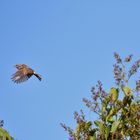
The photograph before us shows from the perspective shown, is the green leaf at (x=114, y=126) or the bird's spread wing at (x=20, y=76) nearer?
the green leaf at (x=114, y=126)

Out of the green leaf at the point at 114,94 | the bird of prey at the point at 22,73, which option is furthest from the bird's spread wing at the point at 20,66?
the green leaf at the point at 114,94

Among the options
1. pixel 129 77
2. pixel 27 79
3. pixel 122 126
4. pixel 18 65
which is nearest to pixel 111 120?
pixel 122 126

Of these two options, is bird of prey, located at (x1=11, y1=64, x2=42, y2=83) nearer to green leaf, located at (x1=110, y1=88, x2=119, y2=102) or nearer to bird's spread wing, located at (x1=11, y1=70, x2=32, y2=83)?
bird's spread wing, located at (x1=11, y1=70, x2=32, y2=83)

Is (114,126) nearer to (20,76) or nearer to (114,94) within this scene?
(114,94)

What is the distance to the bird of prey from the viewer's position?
1254 cm

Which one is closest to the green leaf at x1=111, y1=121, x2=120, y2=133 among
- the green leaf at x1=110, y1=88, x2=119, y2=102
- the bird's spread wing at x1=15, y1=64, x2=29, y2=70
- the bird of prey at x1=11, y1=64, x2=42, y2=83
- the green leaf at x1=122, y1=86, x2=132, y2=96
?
the green leaf at x1=110, y1=88, x2=119, y2=102

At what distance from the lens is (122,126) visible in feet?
28.6

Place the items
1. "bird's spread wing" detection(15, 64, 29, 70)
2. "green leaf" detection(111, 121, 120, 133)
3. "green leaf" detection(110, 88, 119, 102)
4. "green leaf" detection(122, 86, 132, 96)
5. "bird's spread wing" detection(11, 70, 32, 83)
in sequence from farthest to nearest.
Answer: "bird's spread wing" detection(15, 64, 29, 70), "bird's spread wing" detection(11, 70, 32, 83), "green leaf" detection(122, 86, 132, 96), "green leaf" detection(110, 88, 119, 102), "green leaf" detection(111, 121, 120, 133)

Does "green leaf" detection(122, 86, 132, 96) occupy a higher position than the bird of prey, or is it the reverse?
the bird of prey

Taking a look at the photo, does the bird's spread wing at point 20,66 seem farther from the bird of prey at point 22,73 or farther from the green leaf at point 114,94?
the green leaf at point 114,94

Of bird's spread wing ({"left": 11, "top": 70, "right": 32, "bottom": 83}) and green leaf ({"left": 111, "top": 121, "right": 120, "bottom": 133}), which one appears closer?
green leaf ({"left": 111, "top": 121, "right": 120, "bottom": 133})

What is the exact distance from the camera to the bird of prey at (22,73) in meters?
12.5

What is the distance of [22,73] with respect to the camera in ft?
43.0

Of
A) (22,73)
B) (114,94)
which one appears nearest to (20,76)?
(22,73)
